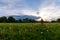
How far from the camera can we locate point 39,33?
384 inches

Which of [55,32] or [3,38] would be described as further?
[55,32]

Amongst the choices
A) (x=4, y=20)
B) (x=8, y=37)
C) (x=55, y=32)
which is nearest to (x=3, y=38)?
(x=8, y=37)

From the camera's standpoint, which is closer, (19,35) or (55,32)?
(19,35)

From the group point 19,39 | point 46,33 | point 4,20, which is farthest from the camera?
point 4,20

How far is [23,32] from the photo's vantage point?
973cm

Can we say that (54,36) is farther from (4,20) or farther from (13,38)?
(4,20)

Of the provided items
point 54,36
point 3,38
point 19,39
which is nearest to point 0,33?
point 3,38

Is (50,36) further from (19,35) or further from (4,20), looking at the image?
(4,20)

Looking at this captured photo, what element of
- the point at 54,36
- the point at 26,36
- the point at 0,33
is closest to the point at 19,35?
the point at 26,36

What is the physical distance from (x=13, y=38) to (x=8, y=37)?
338mm

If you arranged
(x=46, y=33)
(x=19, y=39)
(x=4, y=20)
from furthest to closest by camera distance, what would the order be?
(x=4, y=20) < (x=46, y=33) < (x=19, y=39)

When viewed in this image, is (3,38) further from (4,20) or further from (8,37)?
(4,20)

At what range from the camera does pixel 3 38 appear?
359 inches

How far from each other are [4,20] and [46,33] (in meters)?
7.67
